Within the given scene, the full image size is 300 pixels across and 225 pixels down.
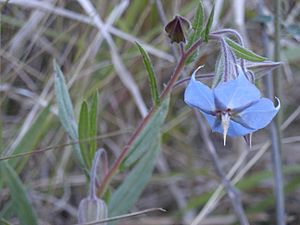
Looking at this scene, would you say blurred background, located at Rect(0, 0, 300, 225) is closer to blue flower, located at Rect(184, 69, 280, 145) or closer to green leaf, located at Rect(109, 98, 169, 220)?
green leaf, located at Rect(109, 98, 169, 220)

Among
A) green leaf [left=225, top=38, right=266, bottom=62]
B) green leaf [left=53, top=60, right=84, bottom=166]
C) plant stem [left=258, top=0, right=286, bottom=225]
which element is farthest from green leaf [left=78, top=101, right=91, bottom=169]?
plant stem [left=258, top=0, right=286, bottom=225]

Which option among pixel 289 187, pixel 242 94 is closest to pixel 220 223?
pixel 289 187

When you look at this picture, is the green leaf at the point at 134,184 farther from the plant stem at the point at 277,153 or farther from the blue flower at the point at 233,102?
the blue flower at the point at 233,102

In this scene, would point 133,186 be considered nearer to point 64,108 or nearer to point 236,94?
point 64,108

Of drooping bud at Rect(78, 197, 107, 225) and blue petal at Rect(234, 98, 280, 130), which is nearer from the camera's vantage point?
Result: blue petal at Rect(234, 98, 280, 130)

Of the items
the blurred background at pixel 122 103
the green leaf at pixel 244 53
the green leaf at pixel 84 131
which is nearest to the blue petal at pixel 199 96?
the green leaf at pixel 244 53

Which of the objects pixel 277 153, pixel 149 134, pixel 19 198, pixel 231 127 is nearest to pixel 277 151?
pixel 277 153
